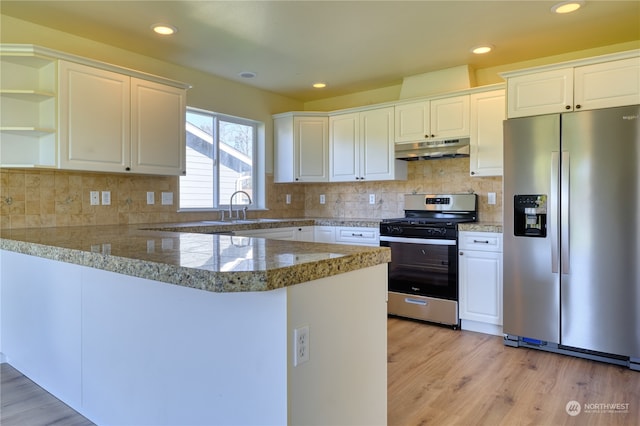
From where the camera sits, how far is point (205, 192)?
13.8 feet

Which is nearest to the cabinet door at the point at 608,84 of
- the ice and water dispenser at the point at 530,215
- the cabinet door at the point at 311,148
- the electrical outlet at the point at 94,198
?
the ice and water dispenser at the point at 530,215

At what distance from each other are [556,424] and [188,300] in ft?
6.07

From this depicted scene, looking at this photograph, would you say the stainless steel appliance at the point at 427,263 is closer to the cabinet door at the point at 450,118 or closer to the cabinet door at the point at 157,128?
the cabinet door at the point at 450,118

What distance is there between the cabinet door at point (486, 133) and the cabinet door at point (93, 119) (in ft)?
9.45

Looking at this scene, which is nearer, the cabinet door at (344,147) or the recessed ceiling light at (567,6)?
the recessed ceiling light at (567,6)

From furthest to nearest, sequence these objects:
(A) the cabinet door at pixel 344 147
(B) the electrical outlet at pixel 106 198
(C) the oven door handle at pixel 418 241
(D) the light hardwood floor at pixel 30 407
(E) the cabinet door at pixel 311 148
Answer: (E) the cabinet door at pixel 311 148 → (A) the cabinet door at pixel 344 147 → (C) the oven door handle at pixel 418 241 → (B) the electrical outlet at pixel 106 198 → (D) the light hardwood floor at pixel 30 407

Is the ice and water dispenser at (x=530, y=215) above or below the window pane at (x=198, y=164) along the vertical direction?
below

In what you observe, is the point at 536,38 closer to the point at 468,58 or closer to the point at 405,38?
the point at 468,58

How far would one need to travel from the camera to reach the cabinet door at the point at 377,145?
4215 millimetres

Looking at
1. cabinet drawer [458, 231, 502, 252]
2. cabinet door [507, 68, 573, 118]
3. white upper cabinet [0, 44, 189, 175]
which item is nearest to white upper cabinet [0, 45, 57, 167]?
white upper cabinet [0, 44, 189, 175]

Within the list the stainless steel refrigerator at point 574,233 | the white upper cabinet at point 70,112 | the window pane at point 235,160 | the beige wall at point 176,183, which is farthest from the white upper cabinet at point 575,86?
the white upper cabinet at point 70,112

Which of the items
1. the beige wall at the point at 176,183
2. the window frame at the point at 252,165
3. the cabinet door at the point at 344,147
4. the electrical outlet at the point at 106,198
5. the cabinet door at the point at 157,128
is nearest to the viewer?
the beige wall at the point at 176,183

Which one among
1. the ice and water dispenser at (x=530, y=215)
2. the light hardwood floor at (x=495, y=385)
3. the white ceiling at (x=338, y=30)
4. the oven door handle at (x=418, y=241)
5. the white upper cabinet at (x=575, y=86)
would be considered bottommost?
the light hardwood floor at (x=495, y=385)

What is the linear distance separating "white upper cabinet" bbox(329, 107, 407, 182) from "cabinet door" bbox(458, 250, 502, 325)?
3.95 feet
